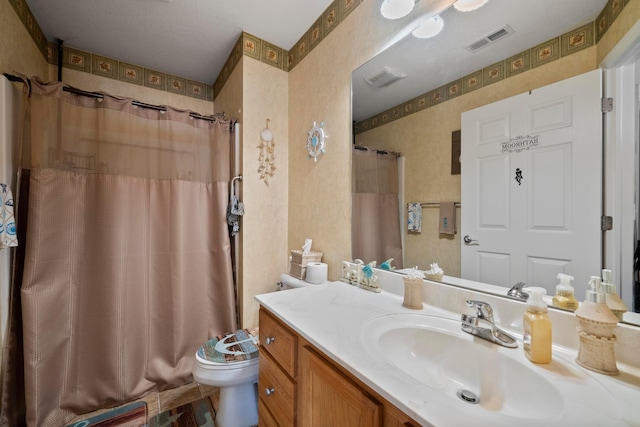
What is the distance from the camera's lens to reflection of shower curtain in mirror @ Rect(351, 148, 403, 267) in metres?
1.27

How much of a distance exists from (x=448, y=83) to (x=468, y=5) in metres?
0.27

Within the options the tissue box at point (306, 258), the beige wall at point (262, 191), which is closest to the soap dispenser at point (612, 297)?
the tissue box at point (306, 258)

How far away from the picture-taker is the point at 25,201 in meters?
1.40

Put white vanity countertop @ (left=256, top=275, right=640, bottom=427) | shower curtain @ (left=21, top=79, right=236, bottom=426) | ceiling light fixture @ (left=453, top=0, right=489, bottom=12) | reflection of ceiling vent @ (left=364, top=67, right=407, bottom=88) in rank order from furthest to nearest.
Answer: shower curtain @ (left=21, top=79, right=236, bottom=426) < reflection of ceiling vent @ (left=364, top=67, right=407, bottom=88) < ceiling light fixture @ (left=453, top=0, right=489, bottom=12) < white vanity countertop @ (left=256, top=275, right=640, bottom=427)

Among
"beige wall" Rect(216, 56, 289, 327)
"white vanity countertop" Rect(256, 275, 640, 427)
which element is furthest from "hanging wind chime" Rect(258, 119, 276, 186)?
"white vanity countertop" Rect(256, 275, 640, 427)

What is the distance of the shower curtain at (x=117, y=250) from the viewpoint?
1394 mm

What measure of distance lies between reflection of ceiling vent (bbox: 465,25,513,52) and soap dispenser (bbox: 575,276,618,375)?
84 cm

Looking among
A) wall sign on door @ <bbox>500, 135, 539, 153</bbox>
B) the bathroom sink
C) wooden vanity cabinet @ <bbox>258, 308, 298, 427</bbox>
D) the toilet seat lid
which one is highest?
wall sign on door @ <bbox>500, 135, 539, 153</bbox>

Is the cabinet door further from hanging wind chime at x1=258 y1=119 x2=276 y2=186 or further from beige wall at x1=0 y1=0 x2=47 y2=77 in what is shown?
beige wall at x1=0 y1=0 x2=47 y2=77

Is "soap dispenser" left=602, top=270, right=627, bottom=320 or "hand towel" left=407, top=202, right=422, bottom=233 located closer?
"soap dispenser" left=602, top=270, right=627, bottom=320

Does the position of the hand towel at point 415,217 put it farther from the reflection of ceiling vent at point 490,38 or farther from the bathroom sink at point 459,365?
the reflection of ceiling vent at point 490,38

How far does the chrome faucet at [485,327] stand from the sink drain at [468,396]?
0.16 meters

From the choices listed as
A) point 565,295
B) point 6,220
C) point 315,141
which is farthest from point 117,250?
point 565,295

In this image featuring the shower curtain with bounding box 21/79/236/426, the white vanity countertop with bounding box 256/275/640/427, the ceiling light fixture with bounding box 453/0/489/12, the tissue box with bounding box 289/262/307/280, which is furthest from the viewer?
the tissue box with bounding box 289/262/307/280
